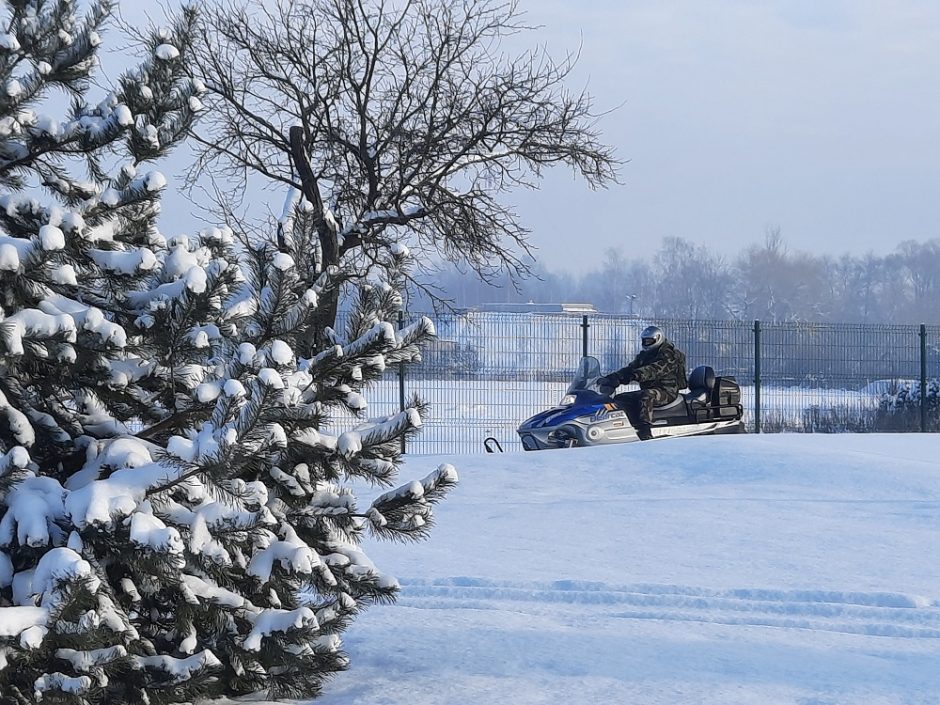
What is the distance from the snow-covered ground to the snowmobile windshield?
163 centimetres

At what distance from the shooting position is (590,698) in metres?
4.52

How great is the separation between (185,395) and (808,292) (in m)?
106

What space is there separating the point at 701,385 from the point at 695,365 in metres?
4.58

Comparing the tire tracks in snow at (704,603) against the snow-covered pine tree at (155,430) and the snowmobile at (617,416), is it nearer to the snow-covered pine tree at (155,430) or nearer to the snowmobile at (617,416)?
the snow-covered pine tree at (155,430)

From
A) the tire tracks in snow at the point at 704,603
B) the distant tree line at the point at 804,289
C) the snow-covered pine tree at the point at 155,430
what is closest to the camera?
the snow-covered pine tree at the point at 155,430

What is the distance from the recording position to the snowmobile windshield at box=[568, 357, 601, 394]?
13.9 metres

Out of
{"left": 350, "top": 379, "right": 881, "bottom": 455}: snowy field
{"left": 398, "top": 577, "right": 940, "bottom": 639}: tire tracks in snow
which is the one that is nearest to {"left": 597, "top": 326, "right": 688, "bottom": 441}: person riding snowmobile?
{"left": 350, "top": 379, "right": 881, "bottom": 455}: snowy field

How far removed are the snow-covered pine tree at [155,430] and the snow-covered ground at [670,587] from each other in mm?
730

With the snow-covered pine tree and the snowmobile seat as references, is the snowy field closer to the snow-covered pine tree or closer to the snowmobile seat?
the snowmobile seat

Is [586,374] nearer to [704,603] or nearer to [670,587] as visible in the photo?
[670,587]

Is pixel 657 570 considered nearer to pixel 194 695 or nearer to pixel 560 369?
pixel 194 695

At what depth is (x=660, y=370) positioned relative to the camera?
1333cm

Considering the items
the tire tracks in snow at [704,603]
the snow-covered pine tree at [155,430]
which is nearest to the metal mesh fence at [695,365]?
the tire tracks in snow at [704,603]

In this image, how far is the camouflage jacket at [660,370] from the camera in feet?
43.4
